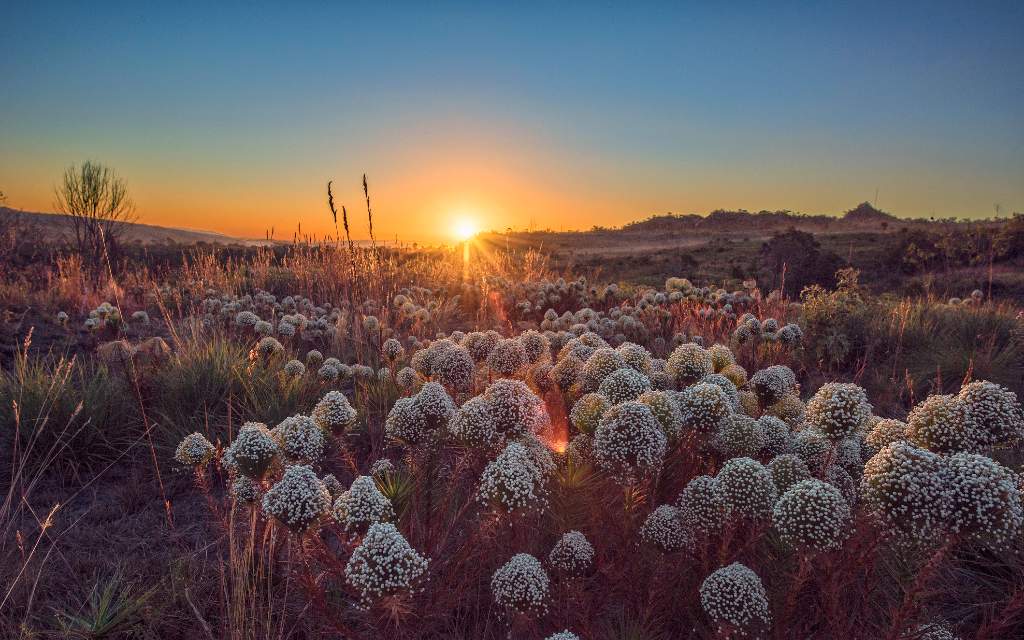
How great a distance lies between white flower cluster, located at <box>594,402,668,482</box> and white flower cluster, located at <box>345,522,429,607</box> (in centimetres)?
63

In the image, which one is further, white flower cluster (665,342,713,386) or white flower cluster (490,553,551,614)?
white flower cluster (665,342,713,386)

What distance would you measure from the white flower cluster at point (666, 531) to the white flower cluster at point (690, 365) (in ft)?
3.00

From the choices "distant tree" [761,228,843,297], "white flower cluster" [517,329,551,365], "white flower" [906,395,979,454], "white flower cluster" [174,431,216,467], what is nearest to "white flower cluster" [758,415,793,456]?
"white flower" [906,395,979,454]

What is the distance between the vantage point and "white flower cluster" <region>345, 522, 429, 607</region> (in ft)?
4.00

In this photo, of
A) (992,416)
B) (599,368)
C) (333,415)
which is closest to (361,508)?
(333,415)

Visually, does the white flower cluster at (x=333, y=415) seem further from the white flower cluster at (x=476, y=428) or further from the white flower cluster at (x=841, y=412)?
the white flower cluster at (x=841, y=412)

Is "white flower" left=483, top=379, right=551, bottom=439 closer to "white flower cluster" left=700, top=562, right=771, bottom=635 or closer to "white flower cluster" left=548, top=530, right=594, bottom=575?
"white flower cluster" left=548, top=530, right=594, bottom=575

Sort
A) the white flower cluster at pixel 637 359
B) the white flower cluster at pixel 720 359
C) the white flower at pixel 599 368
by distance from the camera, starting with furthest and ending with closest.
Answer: the white flower cluster at pixel 720 359 < the white flower cluster at pixel 637 359 < the white flower at pixel 599 368

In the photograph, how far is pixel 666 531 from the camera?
5.19 ft

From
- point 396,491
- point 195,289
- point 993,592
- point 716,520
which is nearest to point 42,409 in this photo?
point 396,491

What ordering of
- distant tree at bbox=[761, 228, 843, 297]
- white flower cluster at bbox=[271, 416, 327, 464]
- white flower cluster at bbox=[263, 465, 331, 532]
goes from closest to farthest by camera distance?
white flower cluster at bbox=[263, 465, 331, 532], white flower cluster at bbox=[271, 416, 327, 464], distant tree at bbox=[761, 228, 843, 297]

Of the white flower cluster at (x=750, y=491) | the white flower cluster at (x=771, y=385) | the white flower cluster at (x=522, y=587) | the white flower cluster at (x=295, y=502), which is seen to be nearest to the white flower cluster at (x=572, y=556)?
the white flower cluster at (x=522, y=587)

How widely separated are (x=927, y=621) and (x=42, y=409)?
475 centimetres

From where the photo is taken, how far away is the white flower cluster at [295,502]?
52.7 inches
